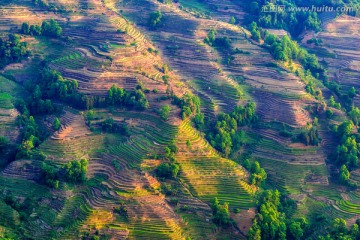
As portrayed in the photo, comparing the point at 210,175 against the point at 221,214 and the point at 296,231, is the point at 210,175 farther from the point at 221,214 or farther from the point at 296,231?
the point at 296,231

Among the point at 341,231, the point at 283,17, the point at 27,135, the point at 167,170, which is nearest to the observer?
the point at 341,231

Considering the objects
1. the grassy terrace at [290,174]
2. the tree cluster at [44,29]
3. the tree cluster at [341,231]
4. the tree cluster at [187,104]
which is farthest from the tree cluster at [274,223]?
the tree cluster at [44,29]

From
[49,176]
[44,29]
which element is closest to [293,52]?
[44,29]

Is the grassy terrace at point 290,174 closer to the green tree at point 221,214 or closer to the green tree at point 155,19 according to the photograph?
the green tree at point 221,214

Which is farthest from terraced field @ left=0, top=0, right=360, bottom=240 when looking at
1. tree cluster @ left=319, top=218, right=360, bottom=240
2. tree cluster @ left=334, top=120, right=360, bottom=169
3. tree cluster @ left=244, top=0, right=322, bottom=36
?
tree cluster @ left=319, top=218, right=360, bottom=240

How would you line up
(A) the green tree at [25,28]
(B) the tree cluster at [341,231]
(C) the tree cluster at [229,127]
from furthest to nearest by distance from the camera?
(A) the green tree at [25,28]
(C) the tree cluster at [229,127]
(B) the tree cluster at [341,231]

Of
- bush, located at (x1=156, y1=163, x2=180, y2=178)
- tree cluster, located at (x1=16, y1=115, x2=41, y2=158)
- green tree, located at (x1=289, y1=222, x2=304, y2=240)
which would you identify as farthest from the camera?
tree cluster, located at (x1=16, y1=115, x2=41, y2=158)

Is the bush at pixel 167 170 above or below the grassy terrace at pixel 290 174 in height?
above

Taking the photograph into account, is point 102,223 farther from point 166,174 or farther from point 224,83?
point 224,83

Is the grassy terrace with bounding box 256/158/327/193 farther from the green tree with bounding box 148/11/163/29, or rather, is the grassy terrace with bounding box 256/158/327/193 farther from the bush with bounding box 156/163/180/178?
the green tree with bounding box 148/11/163/29

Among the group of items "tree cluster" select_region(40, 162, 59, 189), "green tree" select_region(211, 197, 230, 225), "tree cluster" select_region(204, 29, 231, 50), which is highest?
"tree cluster" select_region(204, 29, 231, 50)

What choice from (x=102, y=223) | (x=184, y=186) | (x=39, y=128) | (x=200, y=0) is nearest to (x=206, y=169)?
(x=184, y=186)
